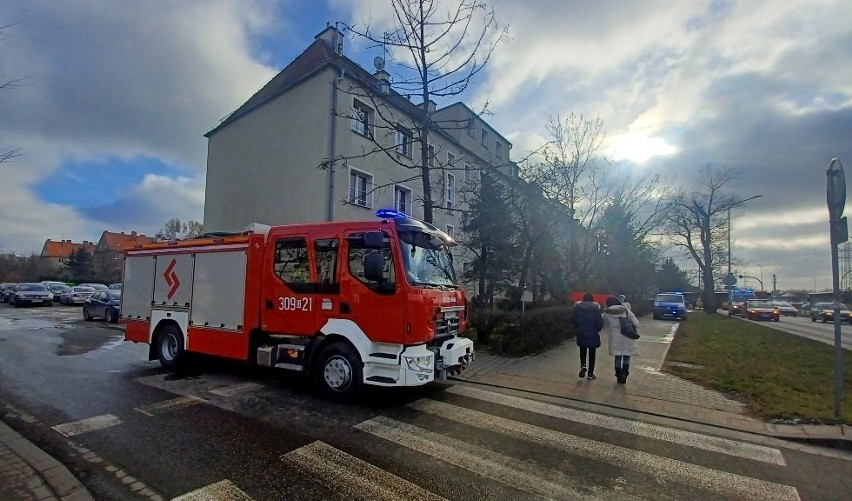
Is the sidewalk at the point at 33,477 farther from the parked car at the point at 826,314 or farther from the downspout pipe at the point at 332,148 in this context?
the parked car at the point at 826,314

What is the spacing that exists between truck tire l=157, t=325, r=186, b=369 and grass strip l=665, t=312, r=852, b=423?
32.3 ft

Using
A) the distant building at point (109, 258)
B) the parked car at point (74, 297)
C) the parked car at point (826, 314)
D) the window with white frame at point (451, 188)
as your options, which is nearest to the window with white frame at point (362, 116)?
the window with white frame at point (451, 188)

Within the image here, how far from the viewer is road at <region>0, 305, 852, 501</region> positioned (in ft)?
12.5

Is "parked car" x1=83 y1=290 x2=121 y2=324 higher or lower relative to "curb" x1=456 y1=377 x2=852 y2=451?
higher

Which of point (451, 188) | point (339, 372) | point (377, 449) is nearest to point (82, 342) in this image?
point (339, 372)

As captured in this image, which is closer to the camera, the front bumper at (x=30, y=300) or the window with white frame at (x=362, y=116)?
the window with white frame at (x=362, y=116)

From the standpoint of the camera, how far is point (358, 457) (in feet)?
14.3

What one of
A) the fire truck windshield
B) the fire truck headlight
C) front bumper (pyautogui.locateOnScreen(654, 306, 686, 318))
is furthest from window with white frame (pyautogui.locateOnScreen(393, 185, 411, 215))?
front bumper (pyautogui.locateOnScreen(654, 306, 686, 318))

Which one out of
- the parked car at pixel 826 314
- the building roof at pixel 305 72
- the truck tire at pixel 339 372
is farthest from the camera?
the parked car at pixel 826 314

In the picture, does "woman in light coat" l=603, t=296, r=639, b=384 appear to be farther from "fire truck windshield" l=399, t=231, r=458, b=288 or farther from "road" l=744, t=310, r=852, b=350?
"road" l=744, t=310, r=852, b=350

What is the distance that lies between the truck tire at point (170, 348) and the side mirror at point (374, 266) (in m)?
4.70

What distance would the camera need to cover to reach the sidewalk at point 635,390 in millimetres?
5775

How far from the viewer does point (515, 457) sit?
4.48 m

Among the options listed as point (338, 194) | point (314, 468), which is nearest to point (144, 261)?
point (314, 468)
